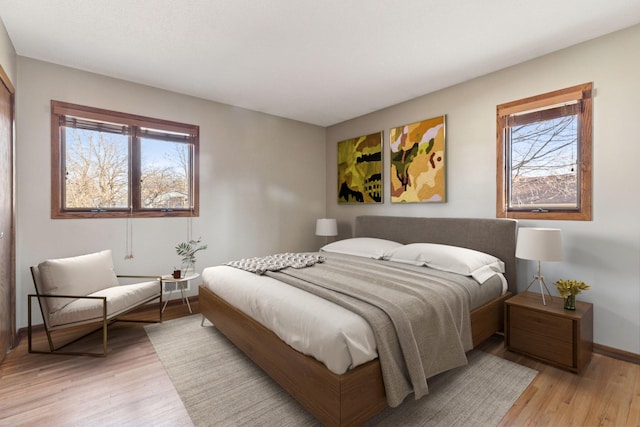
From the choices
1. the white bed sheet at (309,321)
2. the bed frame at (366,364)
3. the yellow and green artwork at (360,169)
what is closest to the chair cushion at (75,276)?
the bed frame at (366,364)

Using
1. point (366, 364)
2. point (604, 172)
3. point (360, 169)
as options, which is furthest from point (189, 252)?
point (604, 172)

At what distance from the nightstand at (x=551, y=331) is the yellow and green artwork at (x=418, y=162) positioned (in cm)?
151

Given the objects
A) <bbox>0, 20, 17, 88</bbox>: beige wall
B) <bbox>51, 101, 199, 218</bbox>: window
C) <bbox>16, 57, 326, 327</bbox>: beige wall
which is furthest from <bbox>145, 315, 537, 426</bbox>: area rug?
<bbox>0, 20, 17, 88</bbox>: beige wall

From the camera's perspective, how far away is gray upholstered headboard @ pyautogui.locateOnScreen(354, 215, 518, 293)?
2887 mm

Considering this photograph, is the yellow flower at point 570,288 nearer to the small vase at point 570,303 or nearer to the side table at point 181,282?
the small vase at point 570,303

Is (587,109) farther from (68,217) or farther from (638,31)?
(68,217)

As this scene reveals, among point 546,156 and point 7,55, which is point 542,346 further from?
point 7,55

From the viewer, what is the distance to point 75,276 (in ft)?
8.52

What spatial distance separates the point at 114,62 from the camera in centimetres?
291

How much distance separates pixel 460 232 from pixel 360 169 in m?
1.87

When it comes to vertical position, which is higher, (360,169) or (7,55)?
(7,55)

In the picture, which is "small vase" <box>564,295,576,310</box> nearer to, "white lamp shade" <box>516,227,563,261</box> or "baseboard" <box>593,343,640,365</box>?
"white lamp shade" <box>516,227,563,261</box>

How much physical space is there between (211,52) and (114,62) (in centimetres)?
105

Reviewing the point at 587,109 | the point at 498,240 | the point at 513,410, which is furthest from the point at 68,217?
the point at 587,109
